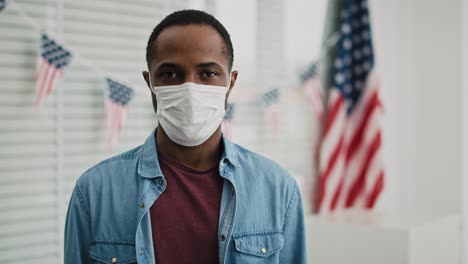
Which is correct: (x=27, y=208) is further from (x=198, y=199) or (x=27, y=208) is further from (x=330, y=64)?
(x=330, y=64)

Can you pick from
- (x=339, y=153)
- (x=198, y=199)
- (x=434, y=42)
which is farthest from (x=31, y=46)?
(x=434, y=42)

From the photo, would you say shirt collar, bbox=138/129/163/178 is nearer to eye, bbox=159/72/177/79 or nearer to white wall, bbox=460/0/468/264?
eye, bbox=159/72/177/79

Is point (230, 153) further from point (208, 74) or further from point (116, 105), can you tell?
point (116, 105)

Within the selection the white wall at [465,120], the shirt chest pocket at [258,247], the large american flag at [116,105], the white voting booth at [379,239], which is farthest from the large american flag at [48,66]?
the white wall at [465,120]

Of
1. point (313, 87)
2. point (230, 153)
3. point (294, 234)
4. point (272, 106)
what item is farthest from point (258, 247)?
point (313, 87)

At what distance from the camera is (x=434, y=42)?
3.68 m

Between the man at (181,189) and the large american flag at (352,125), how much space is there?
5.84 ft

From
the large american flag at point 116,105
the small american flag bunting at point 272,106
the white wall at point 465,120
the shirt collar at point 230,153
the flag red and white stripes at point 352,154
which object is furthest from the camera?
the white wall at point 465,120

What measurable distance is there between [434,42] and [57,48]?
93.8 inches

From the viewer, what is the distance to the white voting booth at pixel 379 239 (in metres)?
2.48

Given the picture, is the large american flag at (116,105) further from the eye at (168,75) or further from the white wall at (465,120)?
the white wall at (465,120)

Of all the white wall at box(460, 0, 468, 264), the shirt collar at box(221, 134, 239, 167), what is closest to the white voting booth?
the white wall at box(460, 0, 468, 264)

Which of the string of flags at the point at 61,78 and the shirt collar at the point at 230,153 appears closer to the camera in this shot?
the shirt collar at the point at 230,153

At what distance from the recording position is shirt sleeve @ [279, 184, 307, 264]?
66.1 inches
